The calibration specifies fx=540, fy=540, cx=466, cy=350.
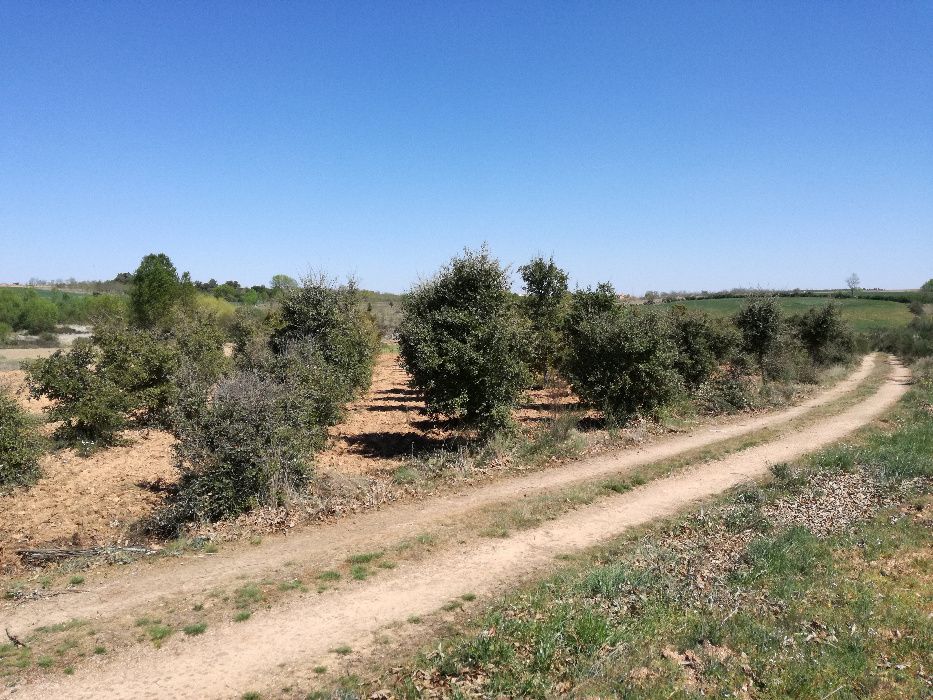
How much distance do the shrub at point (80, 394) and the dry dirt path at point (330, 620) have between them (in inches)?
525

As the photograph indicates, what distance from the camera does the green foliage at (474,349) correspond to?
48.4ft

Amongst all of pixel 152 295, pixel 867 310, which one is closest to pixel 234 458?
pixel 152 295

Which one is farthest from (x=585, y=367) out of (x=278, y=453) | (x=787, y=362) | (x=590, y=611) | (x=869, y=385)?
(x=869, y=385)

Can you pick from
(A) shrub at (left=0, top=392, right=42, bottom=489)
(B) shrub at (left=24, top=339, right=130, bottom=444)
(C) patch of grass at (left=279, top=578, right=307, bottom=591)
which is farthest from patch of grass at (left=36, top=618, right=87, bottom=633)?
(B) shrub at (left=24, top=339, right=130, bottom=444)

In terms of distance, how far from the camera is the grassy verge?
551 cm

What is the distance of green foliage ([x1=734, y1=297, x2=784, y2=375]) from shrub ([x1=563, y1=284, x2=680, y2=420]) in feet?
45.4

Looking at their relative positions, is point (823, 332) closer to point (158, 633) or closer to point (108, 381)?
point (108, 381)

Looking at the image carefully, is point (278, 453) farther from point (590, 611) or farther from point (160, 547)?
point (590, 611)

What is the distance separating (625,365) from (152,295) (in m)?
36.9

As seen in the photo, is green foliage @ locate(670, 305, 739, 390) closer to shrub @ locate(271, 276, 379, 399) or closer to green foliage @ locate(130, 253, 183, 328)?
shrub @ locate(271, 276, 379, 399)

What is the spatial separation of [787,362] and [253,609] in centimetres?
3160

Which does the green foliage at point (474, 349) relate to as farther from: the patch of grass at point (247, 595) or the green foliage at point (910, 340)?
the green foliage at point (910, 340)

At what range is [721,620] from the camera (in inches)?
258

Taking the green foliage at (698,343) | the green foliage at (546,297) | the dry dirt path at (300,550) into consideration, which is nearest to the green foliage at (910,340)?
the green foliage at (698,343)
